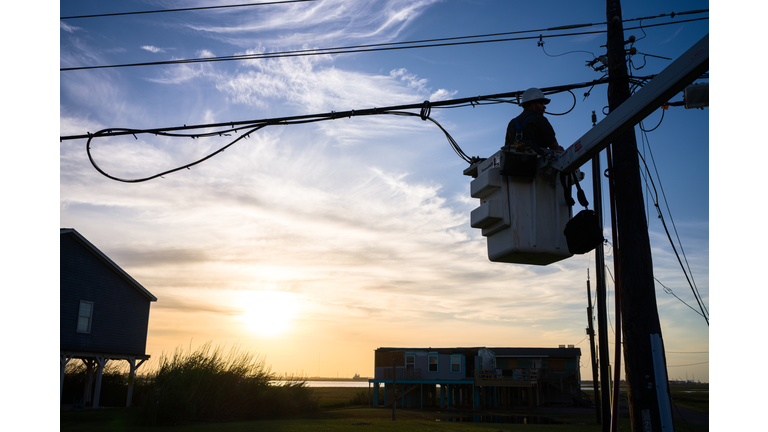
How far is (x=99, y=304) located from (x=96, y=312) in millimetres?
473

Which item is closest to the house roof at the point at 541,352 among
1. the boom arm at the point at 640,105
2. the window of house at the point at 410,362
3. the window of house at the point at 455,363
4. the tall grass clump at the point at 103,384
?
the window of house at the point at 455,363

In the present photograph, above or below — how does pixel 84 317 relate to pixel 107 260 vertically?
below

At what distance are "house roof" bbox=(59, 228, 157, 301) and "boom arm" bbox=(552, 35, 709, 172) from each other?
89.7 feet

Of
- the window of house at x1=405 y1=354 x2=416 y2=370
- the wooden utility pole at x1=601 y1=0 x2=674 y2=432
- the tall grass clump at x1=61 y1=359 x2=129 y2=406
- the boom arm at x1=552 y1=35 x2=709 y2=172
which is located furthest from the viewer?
the window of house at x1=405 y1=354 x2=416 y2=370

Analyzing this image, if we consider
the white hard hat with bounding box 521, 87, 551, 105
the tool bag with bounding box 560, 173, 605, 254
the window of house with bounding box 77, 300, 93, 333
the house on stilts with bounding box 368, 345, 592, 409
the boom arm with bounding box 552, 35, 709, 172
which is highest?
the white hard hat with bounding box 521, 87, 551, 105

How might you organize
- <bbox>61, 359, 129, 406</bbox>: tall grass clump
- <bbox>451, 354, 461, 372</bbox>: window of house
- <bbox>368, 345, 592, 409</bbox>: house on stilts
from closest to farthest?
1. <bbox>61, 359, 129, 406</bbox>: tall grass clump
2. <bbox>368, 345, 592, 409</bbox>: house on stilts
3. <bbox>451, 354, 461, 372</bbox>: window of house

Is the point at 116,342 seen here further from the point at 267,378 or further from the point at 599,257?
the point at 599,257

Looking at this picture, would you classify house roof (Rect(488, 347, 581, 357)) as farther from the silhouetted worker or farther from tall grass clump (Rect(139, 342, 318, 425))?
the silhouetted worker

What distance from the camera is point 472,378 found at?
136ft

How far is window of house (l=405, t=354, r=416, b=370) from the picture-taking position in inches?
1631

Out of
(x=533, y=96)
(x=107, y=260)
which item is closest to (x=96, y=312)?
(x=107, y=260)

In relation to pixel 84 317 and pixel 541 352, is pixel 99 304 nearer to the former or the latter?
pixel 84 317

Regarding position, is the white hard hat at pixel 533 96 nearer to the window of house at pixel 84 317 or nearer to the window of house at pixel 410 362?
the window of house at pixel 84 317

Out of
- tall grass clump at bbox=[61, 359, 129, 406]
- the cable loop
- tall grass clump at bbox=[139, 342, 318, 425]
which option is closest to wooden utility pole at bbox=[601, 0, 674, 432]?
the cable loop
